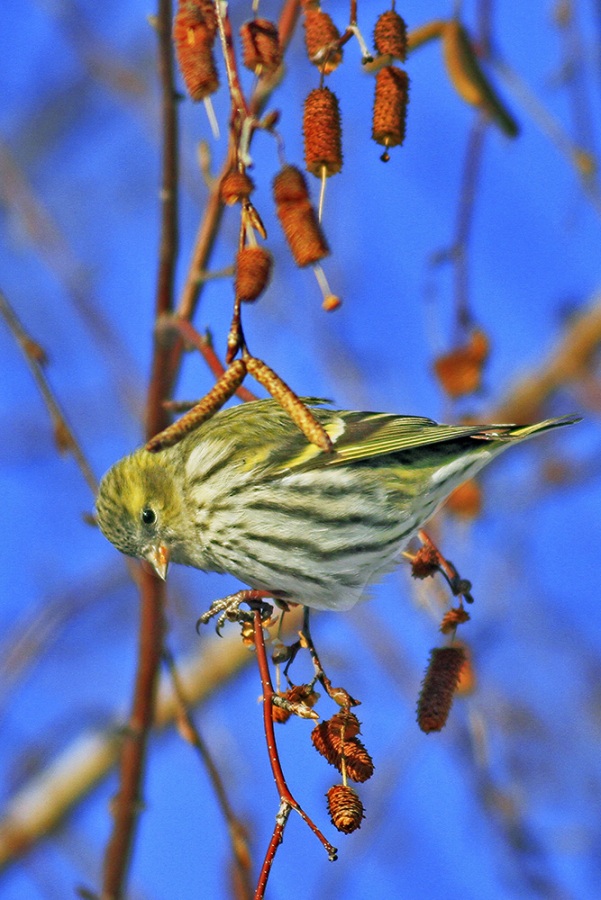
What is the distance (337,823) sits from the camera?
1508 millimetres

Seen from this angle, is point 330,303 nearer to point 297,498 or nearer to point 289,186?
point 289,186

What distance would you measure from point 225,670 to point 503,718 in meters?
1.53

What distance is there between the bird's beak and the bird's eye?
2.7 inches

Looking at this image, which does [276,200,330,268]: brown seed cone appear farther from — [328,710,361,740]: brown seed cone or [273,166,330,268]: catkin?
[328,710,361,740]: brown seed cone

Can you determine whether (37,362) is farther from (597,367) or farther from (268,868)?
(597,367)

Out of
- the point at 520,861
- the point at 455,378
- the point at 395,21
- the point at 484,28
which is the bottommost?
the point at 520,861

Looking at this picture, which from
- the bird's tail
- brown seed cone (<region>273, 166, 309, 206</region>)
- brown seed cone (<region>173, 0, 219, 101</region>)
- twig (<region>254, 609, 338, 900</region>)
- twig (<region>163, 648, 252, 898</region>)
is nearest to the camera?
twig (<region>254, 609, 338, 900</region>)

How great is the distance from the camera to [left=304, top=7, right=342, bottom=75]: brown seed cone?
1630 mm

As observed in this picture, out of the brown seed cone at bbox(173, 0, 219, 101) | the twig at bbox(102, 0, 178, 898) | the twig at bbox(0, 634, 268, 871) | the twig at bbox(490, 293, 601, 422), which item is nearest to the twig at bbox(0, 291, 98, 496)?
the twig at bbox(102, 0, 178, 898)

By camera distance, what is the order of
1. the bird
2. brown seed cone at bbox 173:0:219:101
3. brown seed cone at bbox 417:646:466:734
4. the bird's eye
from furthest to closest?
the bird's eye, the bird, brown seed cone at bbox 417:646:466:734, brown seed cone at bbox 173:0:219:101

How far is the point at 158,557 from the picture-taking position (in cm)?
285

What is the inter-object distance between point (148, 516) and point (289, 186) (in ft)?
4.76

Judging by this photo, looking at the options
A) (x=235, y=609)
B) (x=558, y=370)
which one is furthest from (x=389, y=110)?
(x=558, y=370)

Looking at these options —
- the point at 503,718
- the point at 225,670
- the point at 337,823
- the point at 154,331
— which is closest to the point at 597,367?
the point at 503,718
